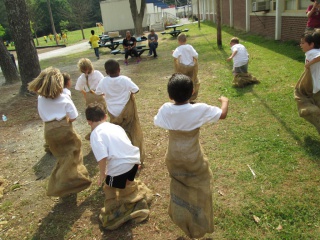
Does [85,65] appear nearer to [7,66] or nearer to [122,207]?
[122,207]

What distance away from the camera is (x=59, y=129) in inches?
149

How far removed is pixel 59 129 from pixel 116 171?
1.22 m

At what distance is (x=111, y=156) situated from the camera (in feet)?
9.73

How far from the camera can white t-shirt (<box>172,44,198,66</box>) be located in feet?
22.4

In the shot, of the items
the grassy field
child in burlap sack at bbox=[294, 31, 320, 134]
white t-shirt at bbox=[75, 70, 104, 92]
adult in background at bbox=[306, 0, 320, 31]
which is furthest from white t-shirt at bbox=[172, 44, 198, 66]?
adult in background at bbox=[306, 0, 320, 31]

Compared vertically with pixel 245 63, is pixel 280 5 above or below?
above

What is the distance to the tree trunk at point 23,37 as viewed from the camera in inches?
351

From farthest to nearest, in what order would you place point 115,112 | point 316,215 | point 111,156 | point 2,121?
point 2,121, point 115,112, point 316,215, point 111,156

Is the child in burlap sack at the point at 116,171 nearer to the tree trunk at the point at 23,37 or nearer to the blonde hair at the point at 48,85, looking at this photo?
the blonde hair at the point at 48,85

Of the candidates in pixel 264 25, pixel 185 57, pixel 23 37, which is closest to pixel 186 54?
pixel 185 57

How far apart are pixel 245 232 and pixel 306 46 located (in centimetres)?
315

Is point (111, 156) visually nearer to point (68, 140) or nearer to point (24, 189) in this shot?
point (68, 140)

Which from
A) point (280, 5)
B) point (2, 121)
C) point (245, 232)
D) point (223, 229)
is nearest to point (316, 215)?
point (245, 232)

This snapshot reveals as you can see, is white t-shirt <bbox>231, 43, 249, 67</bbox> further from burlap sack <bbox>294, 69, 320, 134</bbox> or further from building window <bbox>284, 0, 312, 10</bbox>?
building window <bbox>284, 0, 312, 10</bbox>
